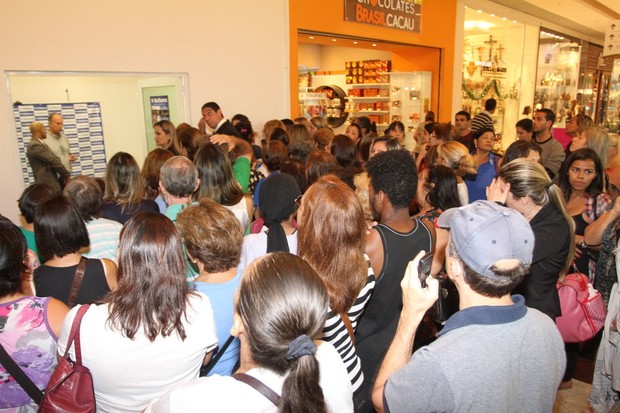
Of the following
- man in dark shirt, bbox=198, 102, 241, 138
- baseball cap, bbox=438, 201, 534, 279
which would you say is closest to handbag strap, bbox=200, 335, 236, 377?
baseball cap, bbox=438, 201, 534, 279

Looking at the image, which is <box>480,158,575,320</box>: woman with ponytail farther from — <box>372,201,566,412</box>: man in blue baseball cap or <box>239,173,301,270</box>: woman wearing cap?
<box>239,173,301,270</box>: woman wearing cap

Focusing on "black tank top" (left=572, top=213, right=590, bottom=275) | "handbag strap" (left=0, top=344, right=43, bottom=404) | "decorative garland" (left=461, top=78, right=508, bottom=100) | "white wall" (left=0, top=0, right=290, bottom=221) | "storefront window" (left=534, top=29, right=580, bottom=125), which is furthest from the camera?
"storefront window" (left=534, top=29, right=580, bottom=125)

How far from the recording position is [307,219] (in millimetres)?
1967

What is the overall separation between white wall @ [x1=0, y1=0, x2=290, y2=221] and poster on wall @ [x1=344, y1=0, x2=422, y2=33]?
70.1 inches

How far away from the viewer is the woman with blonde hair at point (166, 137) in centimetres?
511

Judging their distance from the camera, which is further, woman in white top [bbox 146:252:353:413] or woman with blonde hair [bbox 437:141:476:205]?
woman with blonde hair [bbox 437:141:476:205]

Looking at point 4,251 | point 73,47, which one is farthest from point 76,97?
point 4,251

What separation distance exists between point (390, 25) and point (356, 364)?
8.85 m

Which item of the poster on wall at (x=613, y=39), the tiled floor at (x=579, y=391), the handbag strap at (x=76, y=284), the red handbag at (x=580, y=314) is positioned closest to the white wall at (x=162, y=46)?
the handbag strap at (x=76, y=284)

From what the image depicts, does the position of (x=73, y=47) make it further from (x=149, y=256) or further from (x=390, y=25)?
(x=390, y=25)

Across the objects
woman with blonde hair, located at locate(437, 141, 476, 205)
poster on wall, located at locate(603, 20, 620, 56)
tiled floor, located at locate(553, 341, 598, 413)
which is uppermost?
poster on wall, located at locate(603, 20, 620, 56)

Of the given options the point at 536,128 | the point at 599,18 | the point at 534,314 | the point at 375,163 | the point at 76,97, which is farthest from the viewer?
the point at 599,18

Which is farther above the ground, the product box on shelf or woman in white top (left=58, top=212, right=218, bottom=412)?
the product box on shelf

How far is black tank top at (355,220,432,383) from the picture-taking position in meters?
2.15
